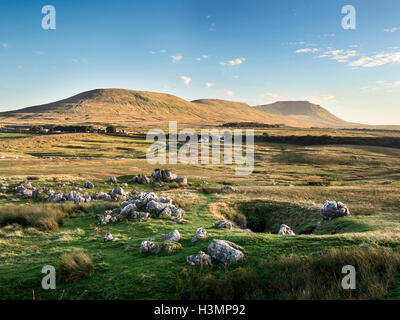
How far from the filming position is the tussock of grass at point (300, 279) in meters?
6.79

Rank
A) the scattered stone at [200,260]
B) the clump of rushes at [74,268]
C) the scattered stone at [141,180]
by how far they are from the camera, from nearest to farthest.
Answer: the clump of rushes at [74,268], the scattered stone at [200,260], the scattered stone at [141,180]

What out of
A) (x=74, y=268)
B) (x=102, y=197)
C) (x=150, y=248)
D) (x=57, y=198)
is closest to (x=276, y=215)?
(x=150, y=248)

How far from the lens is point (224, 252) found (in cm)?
909

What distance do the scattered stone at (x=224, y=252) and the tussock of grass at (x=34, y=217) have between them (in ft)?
36.0

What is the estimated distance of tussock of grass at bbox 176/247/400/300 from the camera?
6785 millimetres

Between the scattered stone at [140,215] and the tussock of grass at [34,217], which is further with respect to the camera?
the scattered stone at [140,215]

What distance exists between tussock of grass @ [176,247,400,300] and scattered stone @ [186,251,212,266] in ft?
1.21

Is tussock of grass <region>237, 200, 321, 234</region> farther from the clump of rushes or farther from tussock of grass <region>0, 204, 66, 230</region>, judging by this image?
the clump of rushes

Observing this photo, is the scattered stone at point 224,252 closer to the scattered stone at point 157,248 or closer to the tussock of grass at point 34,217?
the scattered stone at point 157,248

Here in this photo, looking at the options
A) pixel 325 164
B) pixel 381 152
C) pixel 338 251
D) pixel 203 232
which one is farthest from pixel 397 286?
pixel 381 152

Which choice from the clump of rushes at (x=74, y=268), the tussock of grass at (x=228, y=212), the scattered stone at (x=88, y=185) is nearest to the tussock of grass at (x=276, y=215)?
A: the tussock of grass at (x=228, y=212)

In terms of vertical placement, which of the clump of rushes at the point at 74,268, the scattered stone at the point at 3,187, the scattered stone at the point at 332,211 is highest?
the clump of rushes at the point at 74,268

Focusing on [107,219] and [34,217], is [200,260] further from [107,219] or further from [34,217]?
[34,217]
